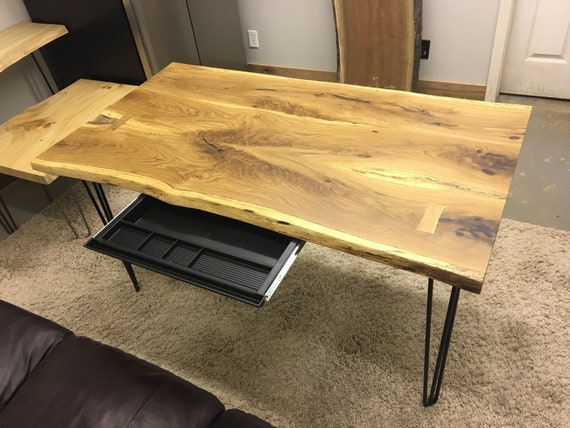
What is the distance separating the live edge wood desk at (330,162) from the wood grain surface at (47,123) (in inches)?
20.7

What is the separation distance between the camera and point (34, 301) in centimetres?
184

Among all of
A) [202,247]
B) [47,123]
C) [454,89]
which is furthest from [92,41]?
[454,89]

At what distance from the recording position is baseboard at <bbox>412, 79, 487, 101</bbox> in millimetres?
2508

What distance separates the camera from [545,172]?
6.91 ft

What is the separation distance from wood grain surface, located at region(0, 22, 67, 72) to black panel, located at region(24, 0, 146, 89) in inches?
2.4

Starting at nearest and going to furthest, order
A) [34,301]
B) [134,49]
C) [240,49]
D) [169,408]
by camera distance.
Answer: [169,408]
[34,301]
[134,49]
[240,49]

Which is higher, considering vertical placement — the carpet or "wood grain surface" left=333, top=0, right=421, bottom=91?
"wood grain surface" left=333, top=0, right=421, bottom=91

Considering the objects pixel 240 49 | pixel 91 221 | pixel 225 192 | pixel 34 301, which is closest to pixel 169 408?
pixel 225 192

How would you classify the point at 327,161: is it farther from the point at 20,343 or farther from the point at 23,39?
the point at 23,39

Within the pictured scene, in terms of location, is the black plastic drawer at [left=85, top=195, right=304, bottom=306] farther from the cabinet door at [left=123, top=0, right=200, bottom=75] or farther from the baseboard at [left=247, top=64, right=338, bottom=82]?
the baseboard at [left=247, top=64, right=338, bottom=82]

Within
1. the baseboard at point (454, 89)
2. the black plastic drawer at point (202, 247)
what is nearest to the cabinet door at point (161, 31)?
the black plastic drawer at point (202, 247)

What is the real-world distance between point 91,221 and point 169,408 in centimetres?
139

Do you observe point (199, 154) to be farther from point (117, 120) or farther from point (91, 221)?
point (91, 221)

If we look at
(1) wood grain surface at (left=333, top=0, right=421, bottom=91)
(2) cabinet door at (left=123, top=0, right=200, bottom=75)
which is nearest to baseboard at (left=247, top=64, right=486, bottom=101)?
(1) wood grain surface at (left=333, top=0, right=421, bottom=91)
